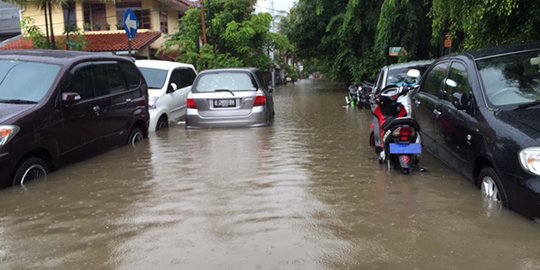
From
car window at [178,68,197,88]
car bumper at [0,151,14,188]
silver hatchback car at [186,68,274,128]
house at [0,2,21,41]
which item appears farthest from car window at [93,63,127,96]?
house at [0,2,21,41]

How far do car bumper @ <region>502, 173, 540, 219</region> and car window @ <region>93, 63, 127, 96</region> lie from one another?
5.90m

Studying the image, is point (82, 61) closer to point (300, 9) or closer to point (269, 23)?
point (269, 23)

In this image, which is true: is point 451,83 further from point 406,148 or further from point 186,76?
point 186,76

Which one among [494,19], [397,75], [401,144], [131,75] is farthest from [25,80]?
[397,75]

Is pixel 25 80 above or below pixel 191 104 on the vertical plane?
above

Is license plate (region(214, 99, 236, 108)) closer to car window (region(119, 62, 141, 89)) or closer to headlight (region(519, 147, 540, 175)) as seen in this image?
car window (region(119, 62, 141, 89))

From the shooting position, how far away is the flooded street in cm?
381

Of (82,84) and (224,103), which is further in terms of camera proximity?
(224,103)

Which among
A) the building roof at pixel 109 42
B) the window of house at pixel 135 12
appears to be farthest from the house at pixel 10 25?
the window of house at pixel 135 12

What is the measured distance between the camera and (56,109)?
21.5ft

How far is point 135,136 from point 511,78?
627 cm

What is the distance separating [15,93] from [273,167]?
11.4ft

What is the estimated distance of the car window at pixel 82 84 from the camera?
696 cm

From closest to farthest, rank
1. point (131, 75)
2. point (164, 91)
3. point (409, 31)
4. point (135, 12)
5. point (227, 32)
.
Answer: point (131, 75) → point (164, 91) → point (409, 31) → point (227, 32) → point (135, 12)
